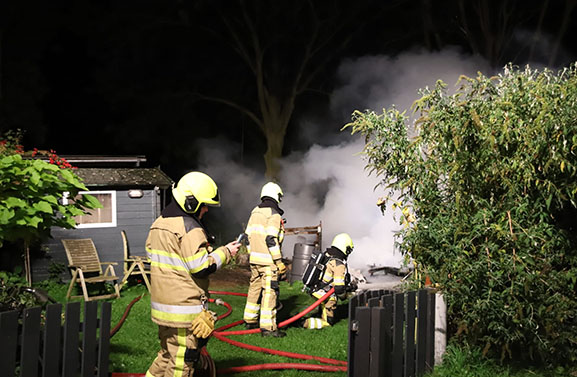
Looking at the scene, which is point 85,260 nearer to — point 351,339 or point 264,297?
point 264,297

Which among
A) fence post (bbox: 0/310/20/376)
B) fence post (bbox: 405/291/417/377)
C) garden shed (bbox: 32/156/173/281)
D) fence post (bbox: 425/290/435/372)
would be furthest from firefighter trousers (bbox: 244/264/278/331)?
garden shed (bbox: 32/156/173/281)

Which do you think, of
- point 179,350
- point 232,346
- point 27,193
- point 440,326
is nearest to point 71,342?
point 179,350

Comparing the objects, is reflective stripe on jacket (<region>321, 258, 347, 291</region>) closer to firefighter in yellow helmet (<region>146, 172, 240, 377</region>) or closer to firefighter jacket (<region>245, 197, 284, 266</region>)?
firefighter jacket (<region>245, 197, 284, 266</region>)

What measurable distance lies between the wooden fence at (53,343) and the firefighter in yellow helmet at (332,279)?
13.0 ft

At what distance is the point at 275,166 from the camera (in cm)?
2173

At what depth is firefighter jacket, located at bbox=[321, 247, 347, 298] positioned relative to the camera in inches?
312

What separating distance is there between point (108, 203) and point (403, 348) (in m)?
8.41

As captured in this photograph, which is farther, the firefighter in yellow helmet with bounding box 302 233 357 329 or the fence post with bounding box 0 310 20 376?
the firefighter in yellow helmet with bounding box 302 233 357 329

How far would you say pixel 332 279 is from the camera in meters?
8.22

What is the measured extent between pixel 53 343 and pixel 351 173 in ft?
44.9

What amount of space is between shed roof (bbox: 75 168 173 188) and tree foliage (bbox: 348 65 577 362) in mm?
7345

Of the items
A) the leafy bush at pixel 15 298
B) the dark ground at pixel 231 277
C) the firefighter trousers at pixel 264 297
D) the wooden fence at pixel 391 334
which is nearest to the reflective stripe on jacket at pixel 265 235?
the firefighter trousers at pixel 264 297

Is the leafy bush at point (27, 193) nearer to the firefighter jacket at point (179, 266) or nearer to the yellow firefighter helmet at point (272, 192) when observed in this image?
the firefighter jacket at point (179, 266)

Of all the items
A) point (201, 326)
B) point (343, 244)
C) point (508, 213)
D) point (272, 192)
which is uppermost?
point (272, 192)
